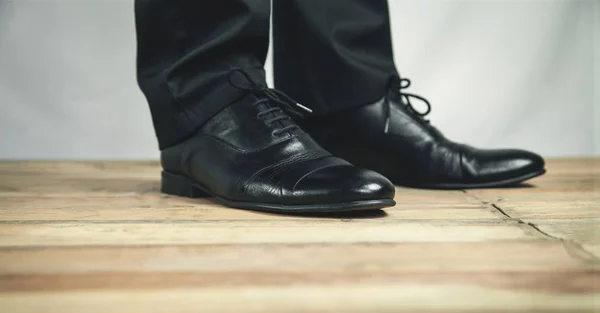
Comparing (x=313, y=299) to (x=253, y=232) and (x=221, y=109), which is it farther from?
(x=221, y=109)

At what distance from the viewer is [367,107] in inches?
48.6

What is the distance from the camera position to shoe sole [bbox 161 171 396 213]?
0.89 m

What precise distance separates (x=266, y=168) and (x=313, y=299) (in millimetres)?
395

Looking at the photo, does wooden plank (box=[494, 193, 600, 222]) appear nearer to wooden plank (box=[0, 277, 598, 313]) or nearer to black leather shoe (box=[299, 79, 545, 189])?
black leather shoe (box=[299, 79, 545, 189])

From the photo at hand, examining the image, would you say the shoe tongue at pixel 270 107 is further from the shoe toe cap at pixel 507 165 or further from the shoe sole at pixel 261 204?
the shoe toe cap at pixel 507 165

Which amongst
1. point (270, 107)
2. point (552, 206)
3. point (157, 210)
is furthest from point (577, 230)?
point (157, 210)

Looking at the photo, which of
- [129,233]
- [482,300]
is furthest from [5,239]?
[482,300]

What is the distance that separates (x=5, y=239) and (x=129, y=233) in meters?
0.14

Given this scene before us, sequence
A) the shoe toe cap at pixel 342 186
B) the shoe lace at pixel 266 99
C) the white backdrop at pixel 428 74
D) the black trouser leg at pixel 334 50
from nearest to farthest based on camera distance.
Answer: the shoe toe cap at pixel 342 186
the shoe lace at pixel 266 99
the black trouser leg at pixel 334 50
the white backdrop at pixel 428 74

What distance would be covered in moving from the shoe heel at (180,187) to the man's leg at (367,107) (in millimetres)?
284

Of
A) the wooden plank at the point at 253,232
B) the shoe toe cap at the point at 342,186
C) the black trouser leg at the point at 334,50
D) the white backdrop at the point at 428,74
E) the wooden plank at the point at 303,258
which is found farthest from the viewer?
the white backdrop at the point at 428,74

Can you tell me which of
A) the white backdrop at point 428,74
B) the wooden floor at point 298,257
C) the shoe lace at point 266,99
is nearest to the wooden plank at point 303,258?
the wooden floor at point 298,257

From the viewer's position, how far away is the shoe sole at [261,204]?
886mm

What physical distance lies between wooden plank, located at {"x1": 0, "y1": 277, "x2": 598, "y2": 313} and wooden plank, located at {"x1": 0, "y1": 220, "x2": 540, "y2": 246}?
0.17m
